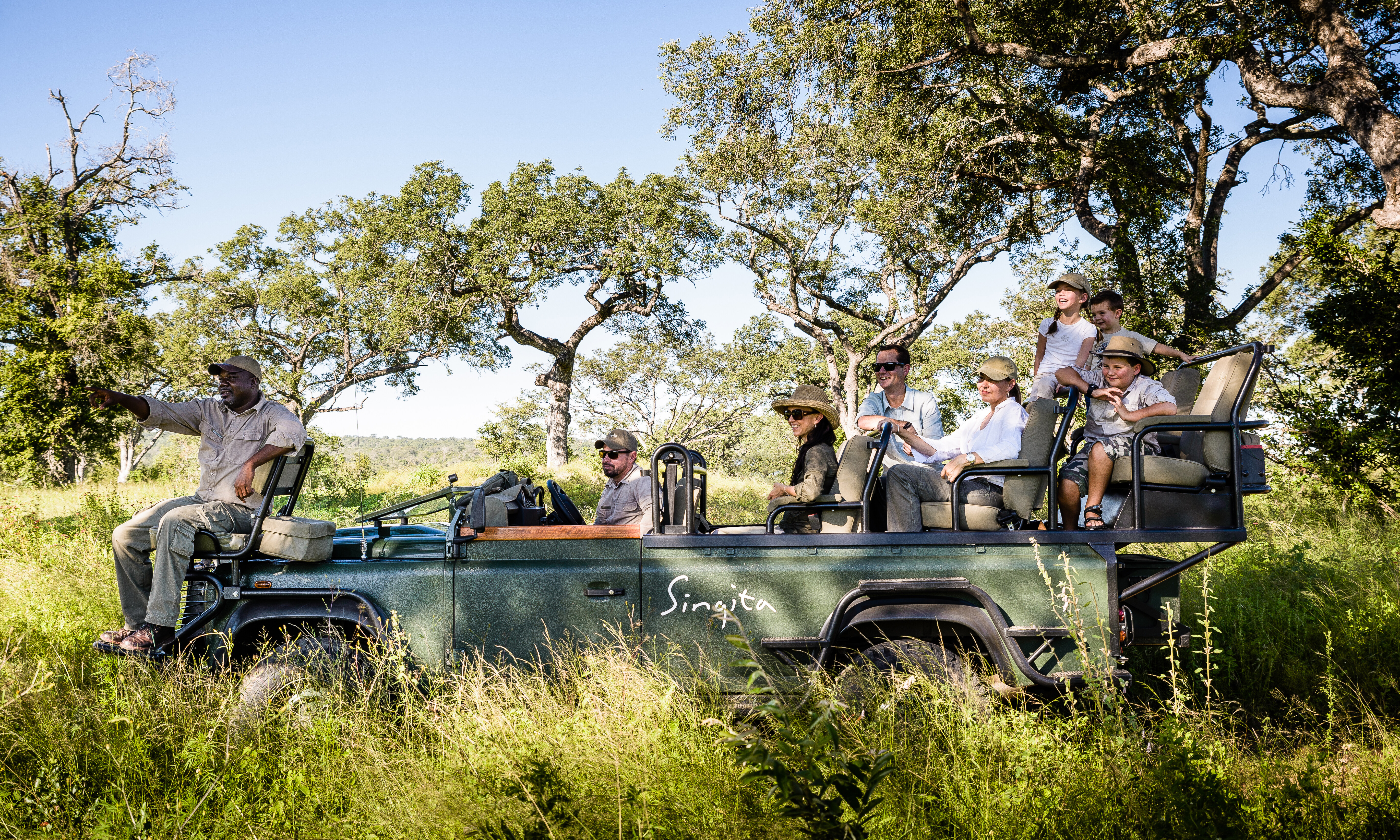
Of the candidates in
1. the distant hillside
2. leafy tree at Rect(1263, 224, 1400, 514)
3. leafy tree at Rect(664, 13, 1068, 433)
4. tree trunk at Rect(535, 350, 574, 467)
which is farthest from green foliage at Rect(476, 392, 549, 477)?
the distant hillside

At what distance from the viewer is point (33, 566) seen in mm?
7375

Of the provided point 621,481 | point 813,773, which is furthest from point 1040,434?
point 621,481

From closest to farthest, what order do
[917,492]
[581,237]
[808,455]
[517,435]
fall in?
[917,492]
[808,455]
[581,237]
[517,435]

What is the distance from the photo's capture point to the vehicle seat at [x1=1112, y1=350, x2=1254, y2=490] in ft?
14.5

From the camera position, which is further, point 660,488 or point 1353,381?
point 1353,381

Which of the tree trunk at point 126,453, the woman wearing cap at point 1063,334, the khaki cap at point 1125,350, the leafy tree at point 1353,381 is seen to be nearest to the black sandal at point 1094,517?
the khaki cap at point 1125,350

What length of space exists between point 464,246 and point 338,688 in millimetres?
27201

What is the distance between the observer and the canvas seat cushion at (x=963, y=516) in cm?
455

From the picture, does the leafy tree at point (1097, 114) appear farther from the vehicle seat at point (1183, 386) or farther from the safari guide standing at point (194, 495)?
the safari guide standing at point (194, 495)

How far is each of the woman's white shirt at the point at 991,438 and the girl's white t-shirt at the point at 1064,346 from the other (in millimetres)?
731

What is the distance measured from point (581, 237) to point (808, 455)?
86.0 feet

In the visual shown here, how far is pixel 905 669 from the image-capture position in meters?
4.32

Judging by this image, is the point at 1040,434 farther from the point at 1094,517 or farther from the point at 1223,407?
the point at 1223,407

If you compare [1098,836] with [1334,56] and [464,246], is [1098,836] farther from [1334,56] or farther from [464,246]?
[464,246]
